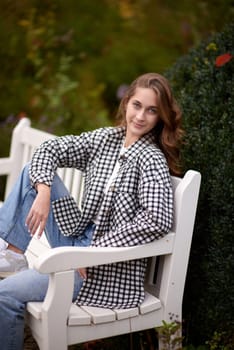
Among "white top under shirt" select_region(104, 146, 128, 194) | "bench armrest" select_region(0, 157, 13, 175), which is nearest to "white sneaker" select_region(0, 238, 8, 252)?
"white top under shirt" select_region(104, 146, 128, 194)

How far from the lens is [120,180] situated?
318 centimetres

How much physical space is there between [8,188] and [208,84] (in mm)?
1625

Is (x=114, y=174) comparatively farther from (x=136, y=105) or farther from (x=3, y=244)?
(x=3, y=244)

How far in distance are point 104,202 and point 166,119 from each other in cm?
52

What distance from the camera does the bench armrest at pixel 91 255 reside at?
9.05 ft

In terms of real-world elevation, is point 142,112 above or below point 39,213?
above

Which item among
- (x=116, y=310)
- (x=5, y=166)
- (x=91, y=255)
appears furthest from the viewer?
(x=5, y=166)

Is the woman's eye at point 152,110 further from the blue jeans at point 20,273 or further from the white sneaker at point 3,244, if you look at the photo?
the white sneaker at point 3,244

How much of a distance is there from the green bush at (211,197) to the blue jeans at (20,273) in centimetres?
61

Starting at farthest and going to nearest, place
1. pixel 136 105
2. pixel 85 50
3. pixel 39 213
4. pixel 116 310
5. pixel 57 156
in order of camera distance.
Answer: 1. pixel 85 50
2. pixel 57 156
3. pixel 136 105
4. pixel 39 213
5. pixel 116 310

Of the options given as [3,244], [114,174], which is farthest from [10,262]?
[114,174]

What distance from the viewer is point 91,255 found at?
2.86 metres

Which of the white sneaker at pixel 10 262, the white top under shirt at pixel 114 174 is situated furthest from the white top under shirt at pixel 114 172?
the white sneaker at pixel 10 262

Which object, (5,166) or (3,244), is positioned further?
(5,166)
